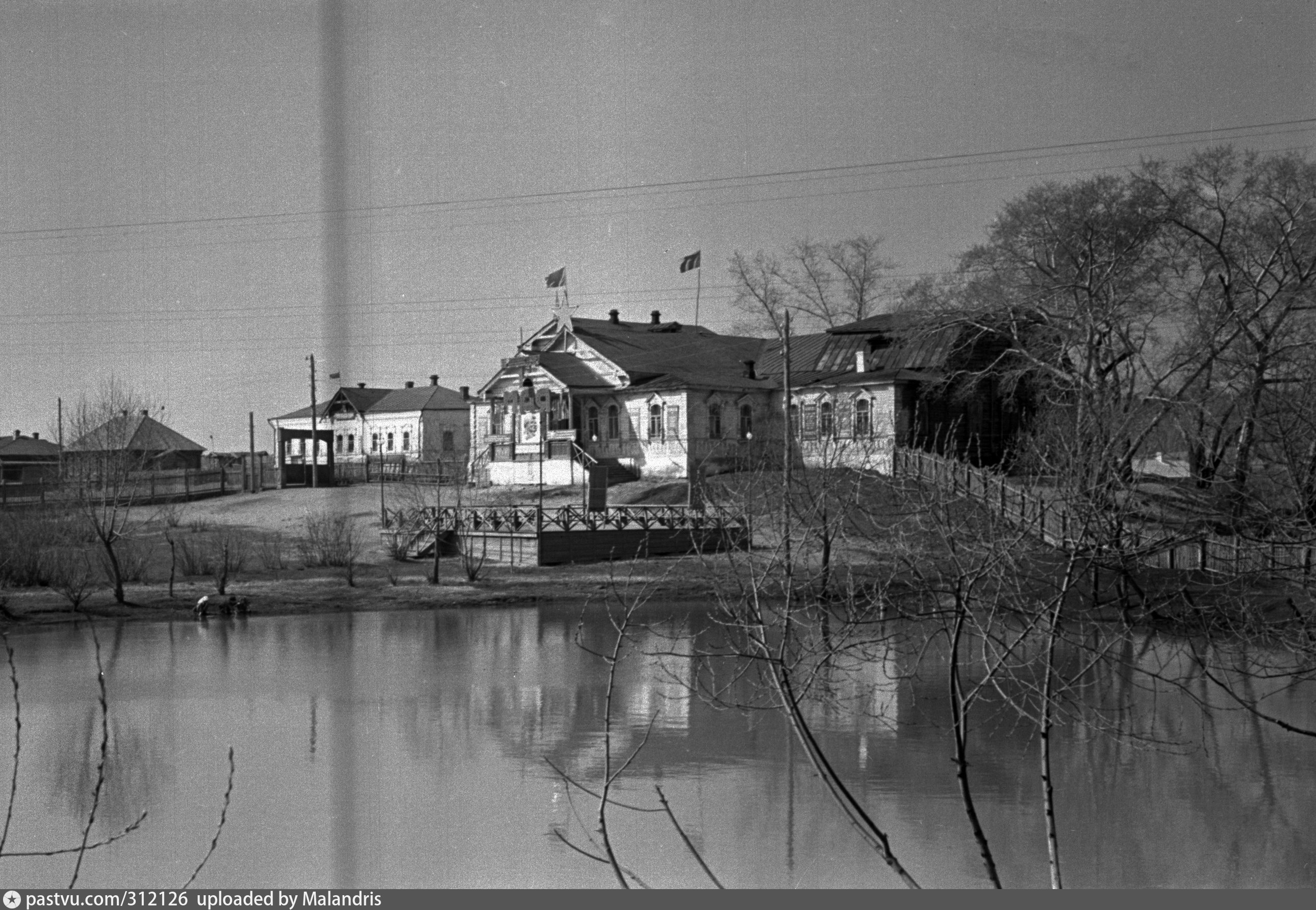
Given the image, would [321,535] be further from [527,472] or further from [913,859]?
[913,859]

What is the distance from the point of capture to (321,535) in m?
33.8

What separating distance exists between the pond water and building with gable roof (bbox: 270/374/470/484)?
43.8m

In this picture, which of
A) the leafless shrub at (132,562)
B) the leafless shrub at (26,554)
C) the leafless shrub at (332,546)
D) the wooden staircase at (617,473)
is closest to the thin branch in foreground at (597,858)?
the leafless shrub at (26,554)

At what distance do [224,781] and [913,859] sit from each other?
6.38m

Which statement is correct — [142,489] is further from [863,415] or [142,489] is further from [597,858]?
[597,858]

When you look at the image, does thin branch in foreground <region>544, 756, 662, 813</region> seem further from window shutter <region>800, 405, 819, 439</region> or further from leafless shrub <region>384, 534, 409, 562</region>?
window shutter <region>800, 405, 819, 439</region>

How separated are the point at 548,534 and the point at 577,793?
821 inches

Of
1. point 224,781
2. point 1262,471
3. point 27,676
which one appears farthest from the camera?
point 27,676

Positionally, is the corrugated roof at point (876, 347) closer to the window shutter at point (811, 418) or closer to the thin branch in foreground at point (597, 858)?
the window shutter at point (811, 418)

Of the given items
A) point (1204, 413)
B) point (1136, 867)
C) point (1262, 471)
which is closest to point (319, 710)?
point (1136, 867)

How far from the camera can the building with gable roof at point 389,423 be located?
211ft

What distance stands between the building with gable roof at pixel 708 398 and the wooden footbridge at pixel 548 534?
4472 mm

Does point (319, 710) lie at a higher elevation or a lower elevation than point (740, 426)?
lower

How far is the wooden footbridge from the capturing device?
32.7 m
